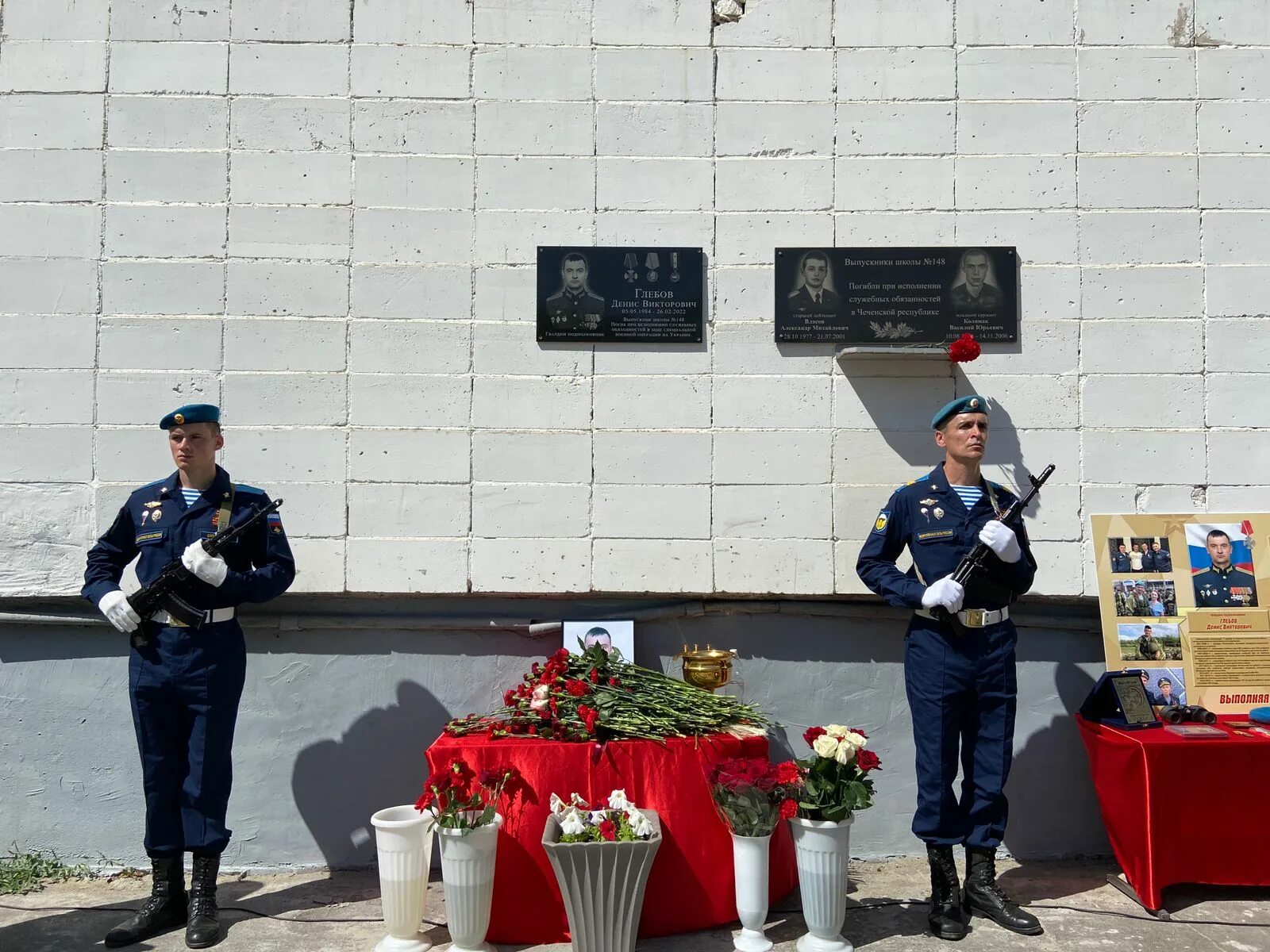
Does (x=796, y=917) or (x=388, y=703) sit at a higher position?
(x=388, y=703)

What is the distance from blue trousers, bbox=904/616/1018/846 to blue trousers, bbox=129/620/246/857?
110 inches

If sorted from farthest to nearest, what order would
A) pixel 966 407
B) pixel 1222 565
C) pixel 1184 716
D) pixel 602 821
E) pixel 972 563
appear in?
pixel 1222 565 → pixel 1184 716 → pixel 966 407 → pixel 972 563 → pixel 602 821

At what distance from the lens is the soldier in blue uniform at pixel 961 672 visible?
392 centimetres

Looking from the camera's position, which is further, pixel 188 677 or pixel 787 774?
pixel 188 677

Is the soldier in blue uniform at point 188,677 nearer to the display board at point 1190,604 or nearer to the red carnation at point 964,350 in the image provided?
the red carnation at point 964,350

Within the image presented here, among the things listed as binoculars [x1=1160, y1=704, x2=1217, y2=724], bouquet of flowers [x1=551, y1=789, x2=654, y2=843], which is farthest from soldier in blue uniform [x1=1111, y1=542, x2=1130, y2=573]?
bouquet of flowers [x1=551, y1=789, x2=654, y2=843]

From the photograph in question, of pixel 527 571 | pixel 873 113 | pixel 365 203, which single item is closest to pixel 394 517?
pixel 527 571

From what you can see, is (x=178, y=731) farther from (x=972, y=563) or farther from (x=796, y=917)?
(x=972, y=563)

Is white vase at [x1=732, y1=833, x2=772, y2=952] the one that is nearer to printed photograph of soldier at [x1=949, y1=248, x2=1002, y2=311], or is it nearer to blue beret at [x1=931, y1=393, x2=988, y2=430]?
blue beret at [x1=931, y1=393, x2=988, y2=430]

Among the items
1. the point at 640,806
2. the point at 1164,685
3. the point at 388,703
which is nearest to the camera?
the point at 640,806

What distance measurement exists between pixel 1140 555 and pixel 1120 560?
96mm

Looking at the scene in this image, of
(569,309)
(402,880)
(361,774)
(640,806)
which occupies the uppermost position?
(569,309)

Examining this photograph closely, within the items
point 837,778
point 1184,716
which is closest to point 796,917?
point 837,778

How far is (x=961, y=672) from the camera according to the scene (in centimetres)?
398
